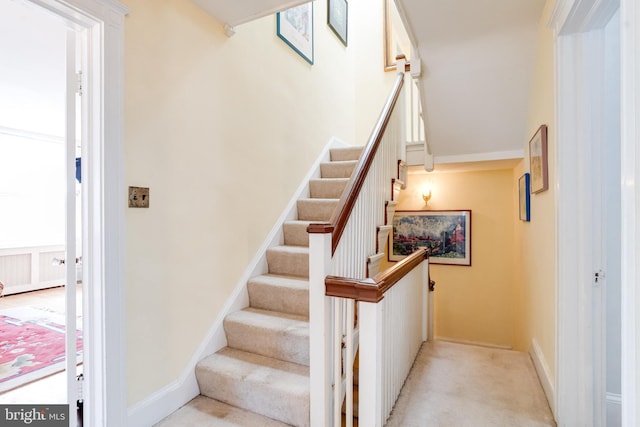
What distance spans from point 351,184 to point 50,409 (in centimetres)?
213

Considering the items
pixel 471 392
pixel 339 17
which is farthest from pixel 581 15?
pixel 339 17

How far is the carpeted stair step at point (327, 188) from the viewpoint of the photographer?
3.41m

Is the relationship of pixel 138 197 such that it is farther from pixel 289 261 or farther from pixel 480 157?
pixel 480 157

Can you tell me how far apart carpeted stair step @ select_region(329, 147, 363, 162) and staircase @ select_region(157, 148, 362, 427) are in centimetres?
155

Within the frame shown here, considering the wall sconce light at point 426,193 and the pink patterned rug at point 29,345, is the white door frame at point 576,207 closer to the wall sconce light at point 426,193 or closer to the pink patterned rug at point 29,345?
the wall sconce light at point 426,193

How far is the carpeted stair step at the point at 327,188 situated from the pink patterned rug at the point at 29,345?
2.36m

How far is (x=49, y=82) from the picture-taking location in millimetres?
3248

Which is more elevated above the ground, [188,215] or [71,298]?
[188,215]

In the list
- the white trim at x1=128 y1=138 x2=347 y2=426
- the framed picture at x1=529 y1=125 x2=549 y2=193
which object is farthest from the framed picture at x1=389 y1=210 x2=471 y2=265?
the white trim at x1=128 y1=138 x2=347 y2=426

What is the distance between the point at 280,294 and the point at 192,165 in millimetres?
1151

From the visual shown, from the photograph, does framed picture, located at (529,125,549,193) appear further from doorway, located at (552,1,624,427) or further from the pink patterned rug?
the pink patterned rug

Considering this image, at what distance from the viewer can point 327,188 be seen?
11.4ft
